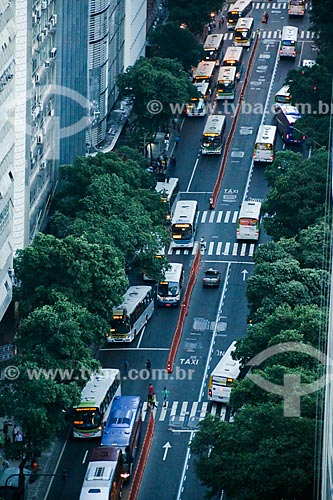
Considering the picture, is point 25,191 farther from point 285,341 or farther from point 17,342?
point 285,341

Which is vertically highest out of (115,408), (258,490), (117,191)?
(117,191)

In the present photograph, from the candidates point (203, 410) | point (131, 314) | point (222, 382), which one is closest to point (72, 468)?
point (203, 410)

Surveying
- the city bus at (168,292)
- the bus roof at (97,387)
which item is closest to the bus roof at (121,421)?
the bus roof at (97,387)

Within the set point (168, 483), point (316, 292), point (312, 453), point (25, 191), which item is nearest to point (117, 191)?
point (25, 191)

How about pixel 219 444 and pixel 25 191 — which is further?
pixel 25 191

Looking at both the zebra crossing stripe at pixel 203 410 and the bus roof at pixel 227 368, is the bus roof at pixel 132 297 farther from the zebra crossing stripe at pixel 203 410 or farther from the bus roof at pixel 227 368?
the zebra crossing stripe at pixel 203 410

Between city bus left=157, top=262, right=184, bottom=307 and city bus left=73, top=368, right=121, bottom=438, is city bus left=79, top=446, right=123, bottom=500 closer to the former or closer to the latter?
city bus left=73, top=368, right=121, bottom=438

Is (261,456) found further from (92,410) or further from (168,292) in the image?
(168,292)
